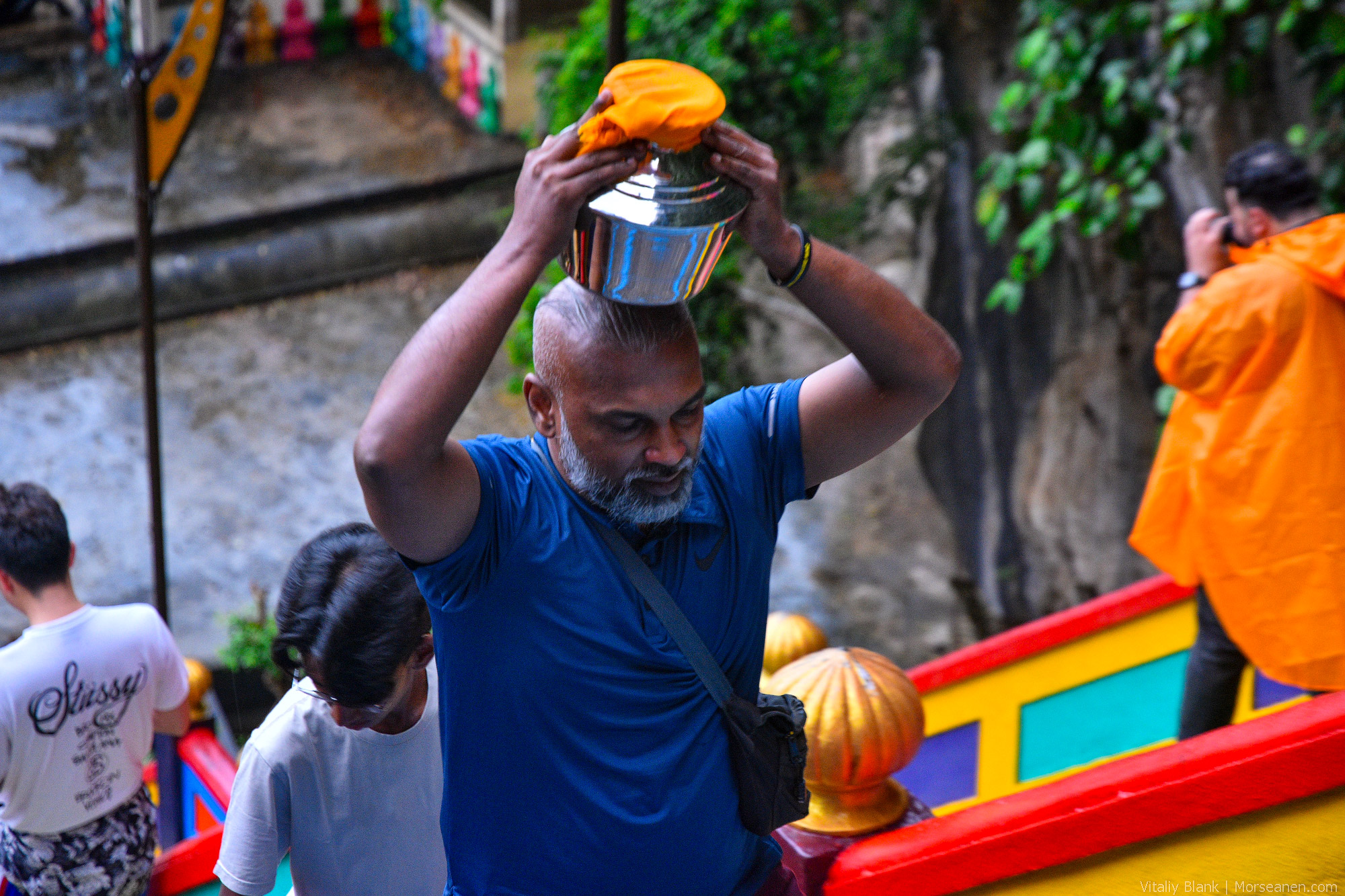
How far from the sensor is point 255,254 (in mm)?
9664

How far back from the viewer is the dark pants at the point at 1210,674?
9.98 feet

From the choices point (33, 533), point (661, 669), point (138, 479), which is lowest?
point (138, 479)

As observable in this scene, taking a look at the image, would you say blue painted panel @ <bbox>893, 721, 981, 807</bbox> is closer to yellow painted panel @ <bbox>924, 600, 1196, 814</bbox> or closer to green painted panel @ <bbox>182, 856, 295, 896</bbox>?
yellow painted panel @ <bbox>924, 600, 1196, 814</bbox>

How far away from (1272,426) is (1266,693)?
34.5 inches

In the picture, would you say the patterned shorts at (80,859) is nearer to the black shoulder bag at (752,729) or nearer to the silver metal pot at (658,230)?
the black shoulder bag at (752,729)

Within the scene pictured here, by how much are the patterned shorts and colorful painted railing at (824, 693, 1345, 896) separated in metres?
1.90

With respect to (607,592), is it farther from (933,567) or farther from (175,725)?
(933,567)

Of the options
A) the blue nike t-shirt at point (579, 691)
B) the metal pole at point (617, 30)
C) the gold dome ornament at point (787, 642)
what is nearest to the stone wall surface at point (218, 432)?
the metal pole at point (617, 30)

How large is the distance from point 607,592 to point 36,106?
11.3 meters

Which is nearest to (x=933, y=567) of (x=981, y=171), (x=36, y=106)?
(x=981, y=171)

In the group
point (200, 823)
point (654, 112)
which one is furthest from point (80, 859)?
point (654, 112)

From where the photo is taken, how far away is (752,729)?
181 centimetres

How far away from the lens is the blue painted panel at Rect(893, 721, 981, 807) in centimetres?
338

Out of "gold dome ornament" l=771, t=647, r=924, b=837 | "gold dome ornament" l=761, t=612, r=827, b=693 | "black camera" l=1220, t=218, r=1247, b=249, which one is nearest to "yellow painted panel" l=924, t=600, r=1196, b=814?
"gold dome ornament" l=761, t=612, r=827, b=693
